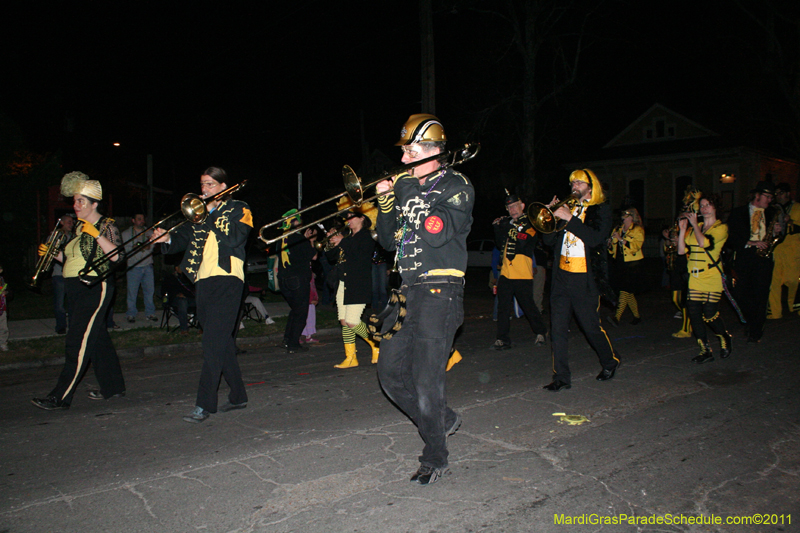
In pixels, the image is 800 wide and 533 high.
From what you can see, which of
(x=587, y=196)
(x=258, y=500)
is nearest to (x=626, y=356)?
(x=587, y=196)

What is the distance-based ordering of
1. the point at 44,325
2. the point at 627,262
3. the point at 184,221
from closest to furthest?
the point at 184,221, the point at 627,262, the point at 44,325

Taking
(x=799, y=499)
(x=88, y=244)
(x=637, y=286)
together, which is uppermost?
(x=88, y=244)

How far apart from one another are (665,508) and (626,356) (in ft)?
14.5

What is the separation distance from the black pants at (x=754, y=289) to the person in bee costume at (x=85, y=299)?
797 centimetres

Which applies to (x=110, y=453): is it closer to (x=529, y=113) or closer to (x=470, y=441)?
(x=470, y=441)

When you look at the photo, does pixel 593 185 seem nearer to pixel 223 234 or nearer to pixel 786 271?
pixel 223 234

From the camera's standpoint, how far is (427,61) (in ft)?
44.2

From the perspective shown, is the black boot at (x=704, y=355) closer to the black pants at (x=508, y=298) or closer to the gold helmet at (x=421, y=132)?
the black pants at (x=508, y=298)

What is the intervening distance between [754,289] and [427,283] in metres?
6.49

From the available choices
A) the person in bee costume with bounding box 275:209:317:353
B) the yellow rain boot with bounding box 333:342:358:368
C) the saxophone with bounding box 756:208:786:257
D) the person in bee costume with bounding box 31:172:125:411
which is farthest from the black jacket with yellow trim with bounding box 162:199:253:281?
the saxophone with bounding box 756:208:786:257

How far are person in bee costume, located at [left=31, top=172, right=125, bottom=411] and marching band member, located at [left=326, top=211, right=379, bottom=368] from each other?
2.62 m

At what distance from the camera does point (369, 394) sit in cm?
589

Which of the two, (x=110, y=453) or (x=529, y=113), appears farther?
(x=529, y=113)

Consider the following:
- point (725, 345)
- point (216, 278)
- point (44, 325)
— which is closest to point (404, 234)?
point (216, 278)
